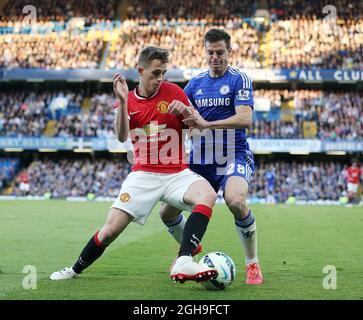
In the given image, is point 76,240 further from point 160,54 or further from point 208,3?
point 208,3

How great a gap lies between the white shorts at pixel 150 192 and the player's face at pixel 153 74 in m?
0.91

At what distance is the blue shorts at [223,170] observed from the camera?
8133 mm

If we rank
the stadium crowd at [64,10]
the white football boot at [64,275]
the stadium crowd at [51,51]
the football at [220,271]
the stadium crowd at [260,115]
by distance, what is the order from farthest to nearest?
the stadium crowd at [64,10], the stadium crowd at [51,51], the stadium crowd at [260,115], the white football boot at [64,275], the football at [220,271]

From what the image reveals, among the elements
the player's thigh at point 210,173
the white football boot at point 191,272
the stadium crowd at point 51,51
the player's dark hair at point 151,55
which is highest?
the stadium crowd at point 51,51

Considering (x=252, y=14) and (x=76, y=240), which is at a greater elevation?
(x=252, y=14)

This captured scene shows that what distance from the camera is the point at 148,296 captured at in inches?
262

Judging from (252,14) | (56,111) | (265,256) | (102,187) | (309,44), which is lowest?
(265,256)

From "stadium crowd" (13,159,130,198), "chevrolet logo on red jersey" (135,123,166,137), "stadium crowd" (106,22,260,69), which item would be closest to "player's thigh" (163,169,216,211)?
"chevrolet logo on red jersey" (135,123,166,137)

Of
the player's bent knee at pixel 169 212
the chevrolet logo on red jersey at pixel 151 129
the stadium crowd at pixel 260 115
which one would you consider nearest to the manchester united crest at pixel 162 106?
the chevrolet logo on red jersey at pixel 151 129

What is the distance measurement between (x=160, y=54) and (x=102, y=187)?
104ft

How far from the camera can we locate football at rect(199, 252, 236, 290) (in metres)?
7.18

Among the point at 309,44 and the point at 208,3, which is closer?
the point at 309,44

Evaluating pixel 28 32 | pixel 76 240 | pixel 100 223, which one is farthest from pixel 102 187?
pixel 76 240

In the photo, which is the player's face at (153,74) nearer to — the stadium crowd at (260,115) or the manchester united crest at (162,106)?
the manchester united crest at (162,106)
